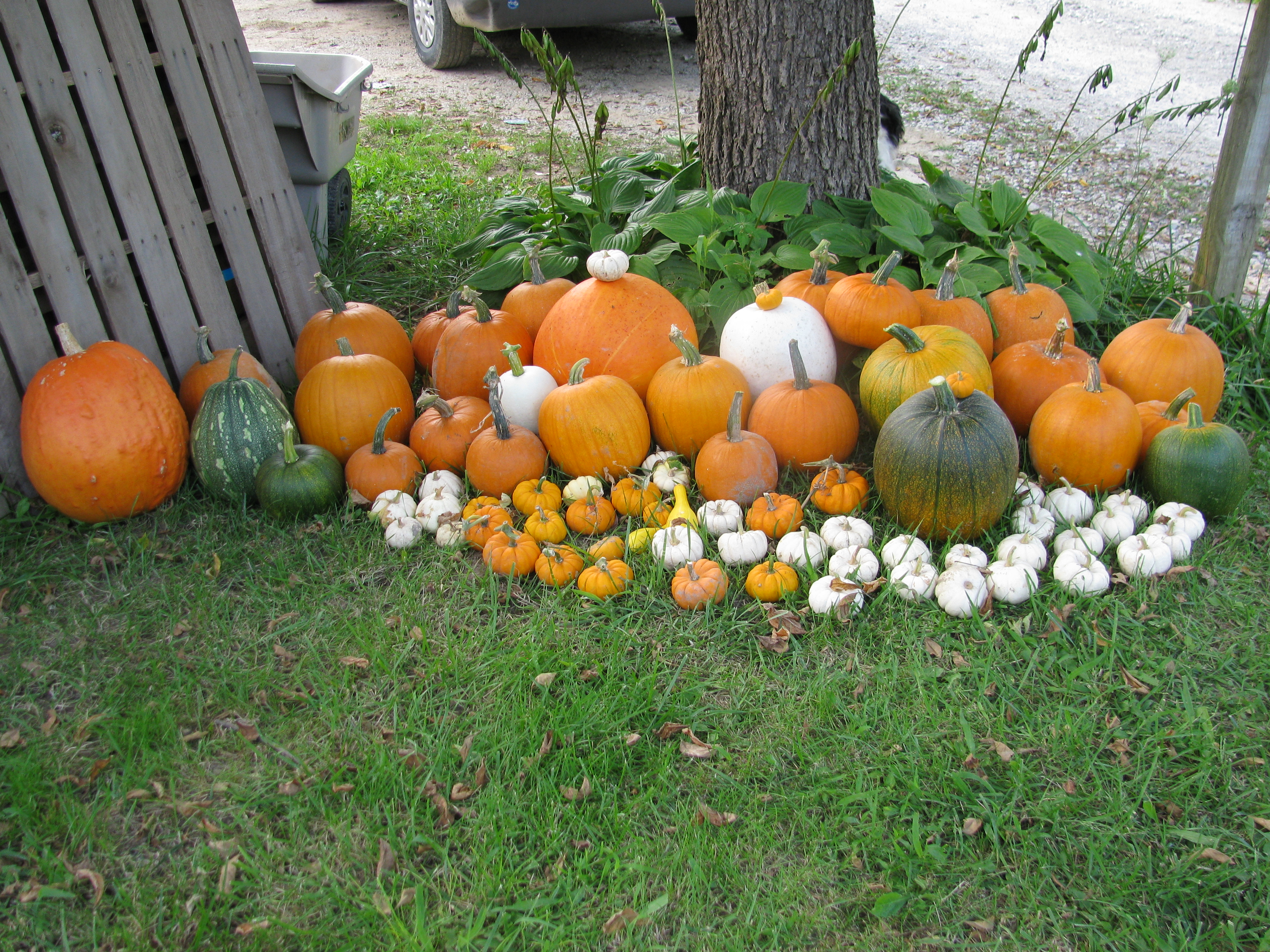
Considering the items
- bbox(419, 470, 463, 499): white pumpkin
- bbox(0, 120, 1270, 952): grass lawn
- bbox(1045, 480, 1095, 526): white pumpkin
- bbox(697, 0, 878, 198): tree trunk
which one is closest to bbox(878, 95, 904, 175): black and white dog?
bbox(697, 0, 878, 198): tree trunk

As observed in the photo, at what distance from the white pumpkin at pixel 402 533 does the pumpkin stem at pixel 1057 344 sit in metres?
2.38

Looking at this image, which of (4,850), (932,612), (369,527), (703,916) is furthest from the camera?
(369,527)

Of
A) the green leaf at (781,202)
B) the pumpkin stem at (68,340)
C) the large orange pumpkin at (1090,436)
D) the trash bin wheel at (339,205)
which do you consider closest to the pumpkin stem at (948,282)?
the large orange pumpkin at (1090,436)

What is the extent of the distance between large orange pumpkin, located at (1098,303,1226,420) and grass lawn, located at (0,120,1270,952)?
1.84ft

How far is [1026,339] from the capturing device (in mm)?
3625

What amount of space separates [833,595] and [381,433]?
1699mm

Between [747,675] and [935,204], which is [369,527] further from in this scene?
[935,204]

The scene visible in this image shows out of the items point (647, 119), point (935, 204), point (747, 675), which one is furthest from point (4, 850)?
point (647, 119)

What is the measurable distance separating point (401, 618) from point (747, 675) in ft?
3.54

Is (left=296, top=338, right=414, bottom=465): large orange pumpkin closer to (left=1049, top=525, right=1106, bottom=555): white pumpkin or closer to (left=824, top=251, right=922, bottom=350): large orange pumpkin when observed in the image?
(left=824, top=251, right=922, bottom=350): large orange pumpkin

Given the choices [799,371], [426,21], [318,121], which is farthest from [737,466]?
[426,21]

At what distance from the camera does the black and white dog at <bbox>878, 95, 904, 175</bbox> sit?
5285 millimetres

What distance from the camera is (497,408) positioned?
3.18m

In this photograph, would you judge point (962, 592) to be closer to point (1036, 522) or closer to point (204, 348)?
point (1036, 522)
